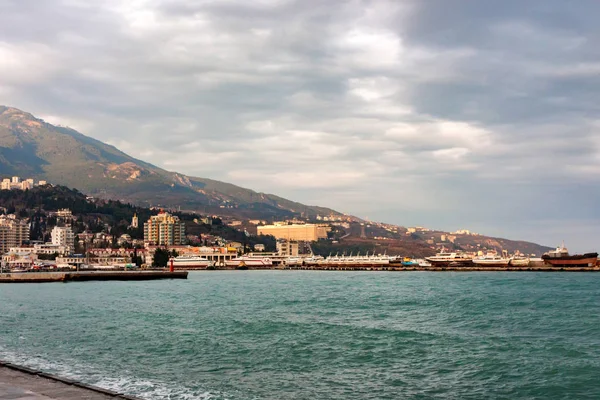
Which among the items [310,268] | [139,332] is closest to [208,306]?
[139,332]

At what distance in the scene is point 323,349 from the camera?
24922 millimetres

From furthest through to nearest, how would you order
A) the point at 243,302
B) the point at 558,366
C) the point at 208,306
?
the point at 243,302 → the point at 208,306 → the point at 558,366

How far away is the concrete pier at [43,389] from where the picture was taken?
14.3m

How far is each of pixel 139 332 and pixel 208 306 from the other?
49.9 feet

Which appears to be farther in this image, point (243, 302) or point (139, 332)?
point (243, 302)

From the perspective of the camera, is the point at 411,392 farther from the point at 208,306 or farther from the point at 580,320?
the point at 208,306

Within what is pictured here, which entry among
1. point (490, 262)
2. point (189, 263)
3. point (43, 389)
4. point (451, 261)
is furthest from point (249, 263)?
point (43, 389)

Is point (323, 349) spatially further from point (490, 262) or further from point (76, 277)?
point (490, 262)

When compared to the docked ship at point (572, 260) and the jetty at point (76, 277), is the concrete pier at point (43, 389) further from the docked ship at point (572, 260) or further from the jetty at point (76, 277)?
the docked ship at point (572, 260)

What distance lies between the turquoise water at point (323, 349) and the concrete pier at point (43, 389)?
190 cm

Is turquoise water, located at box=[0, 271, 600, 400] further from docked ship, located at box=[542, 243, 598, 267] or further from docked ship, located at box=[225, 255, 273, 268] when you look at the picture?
docked ship, located at box=[225, 255, 273, 268]

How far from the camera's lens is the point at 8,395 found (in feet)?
46.1

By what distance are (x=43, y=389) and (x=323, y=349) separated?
1174 cm

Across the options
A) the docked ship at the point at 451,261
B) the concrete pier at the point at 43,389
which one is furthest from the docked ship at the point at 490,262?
the concrete pier at the point at 43,389
